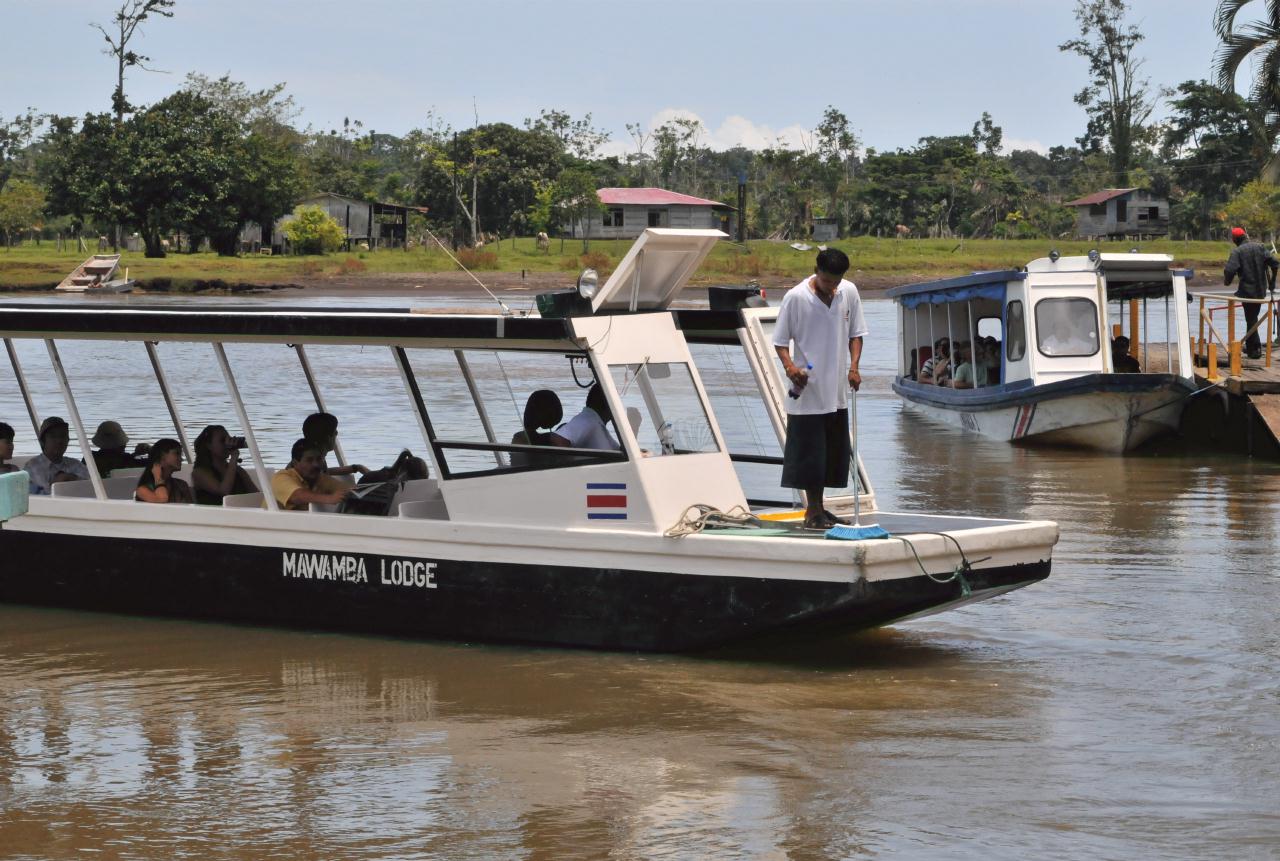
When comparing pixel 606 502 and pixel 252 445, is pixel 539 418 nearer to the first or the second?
pixel 606 502

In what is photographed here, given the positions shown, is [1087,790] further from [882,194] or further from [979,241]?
[882,194]

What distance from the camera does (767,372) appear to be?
8.59 meters

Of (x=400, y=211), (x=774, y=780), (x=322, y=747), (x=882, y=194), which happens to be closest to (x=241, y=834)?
(x=322, y=747)

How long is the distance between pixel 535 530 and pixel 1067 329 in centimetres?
1223

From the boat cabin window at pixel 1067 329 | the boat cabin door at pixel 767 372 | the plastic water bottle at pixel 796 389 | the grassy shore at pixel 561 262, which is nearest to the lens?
the plastic water bottle at pixel 796 389

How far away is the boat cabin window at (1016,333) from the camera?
18.8m

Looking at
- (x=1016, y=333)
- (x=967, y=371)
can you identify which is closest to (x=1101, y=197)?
(x=967, y=371)

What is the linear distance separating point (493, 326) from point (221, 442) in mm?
2057

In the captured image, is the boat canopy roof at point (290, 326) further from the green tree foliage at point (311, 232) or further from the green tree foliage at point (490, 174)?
the green tree foliage at point (490, 174)

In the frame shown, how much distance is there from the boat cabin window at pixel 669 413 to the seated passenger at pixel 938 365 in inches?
543

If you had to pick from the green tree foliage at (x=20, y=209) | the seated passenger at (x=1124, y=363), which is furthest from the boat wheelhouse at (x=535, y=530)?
the green tree foliage at (x=20, y=209)

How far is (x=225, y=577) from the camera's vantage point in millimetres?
8727

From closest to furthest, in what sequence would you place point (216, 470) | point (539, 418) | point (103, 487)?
point (539, 418)
point (216, 470)
point (103, 487)

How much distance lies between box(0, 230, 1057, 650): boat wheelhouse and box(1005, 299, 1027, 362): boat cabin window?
34.6ft
